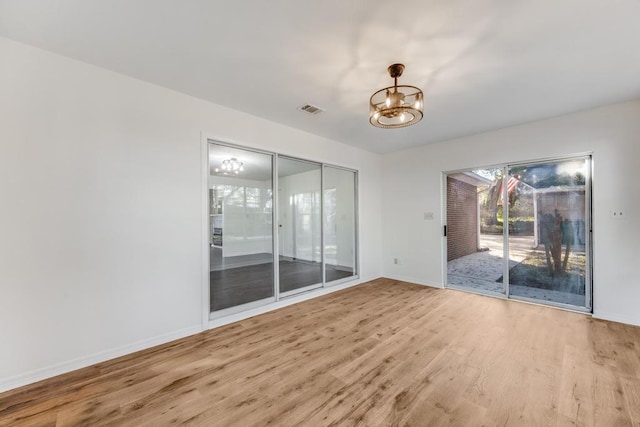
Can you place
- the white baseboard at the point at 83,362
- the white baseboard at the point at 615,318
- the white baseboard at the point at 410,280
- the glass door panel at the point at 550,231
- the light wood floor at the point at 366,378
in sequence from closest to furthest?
the light wood floor at the point at 366,378
the white baseboard at the point at 83,362
the white baseboard at the point at 615,318
the glass door panel at the point at 550,231
the white baseboard at the point at 410,280

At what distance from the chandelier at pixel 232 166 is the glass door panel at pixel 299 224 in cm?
65

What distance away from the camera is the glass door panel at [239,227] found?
11.0ft

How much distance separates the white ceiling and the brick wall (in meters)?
1.82

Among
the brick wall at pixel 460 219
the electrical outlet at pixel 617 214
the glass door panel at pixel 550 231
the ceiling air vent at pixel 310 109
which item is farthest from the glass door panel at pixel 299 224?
the electrical outlet at pixel 617 214

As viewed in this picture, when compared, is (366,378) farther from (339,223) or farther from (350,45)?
(339,223)

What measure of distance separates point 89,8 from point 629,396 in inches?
192

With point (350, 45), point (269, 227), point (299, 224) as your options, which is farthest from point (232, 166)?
point (350, 45)

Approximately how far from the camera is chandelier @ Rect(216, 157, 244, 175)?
3443 millimetres

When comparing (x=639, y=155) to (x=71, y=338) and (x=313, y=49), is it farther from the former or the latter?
(x=71, y=338)

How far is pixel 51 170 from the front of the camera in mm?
2246

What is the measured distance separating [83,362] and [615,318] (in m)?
6.04

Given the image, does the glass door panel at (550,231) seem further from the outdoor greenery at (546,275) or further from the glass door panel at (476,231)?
the glass door panel at (476,231)

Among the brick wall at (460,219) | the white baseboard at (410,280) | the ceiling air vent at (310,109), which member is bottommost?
the white baseboard at (410,280)

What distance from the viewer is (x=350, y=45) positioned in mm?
2164
